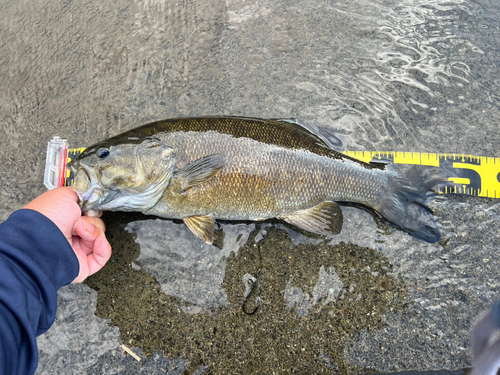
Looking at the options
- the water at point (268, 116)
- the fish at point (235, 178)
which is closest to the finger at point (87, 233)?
the fish at point (235, 178)

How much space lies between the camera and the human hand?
2.32m

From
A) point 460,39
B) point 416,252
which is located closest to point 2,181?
point 416,252

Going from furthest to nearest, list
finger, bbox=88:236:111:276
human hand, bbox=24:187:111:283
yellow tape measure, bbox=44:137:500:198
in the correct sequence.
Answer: yellow tape measure, bbox=44:137:500:198
finger, bbox=88:236:111:276
human hand, bbox=24:187:111:283

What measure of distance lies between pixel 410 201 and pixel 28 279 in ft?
9.69

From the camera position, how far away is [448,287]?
2736 mm

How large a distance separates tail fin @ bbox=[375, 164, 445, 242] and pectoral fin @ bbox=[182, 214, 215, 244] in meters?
1.44

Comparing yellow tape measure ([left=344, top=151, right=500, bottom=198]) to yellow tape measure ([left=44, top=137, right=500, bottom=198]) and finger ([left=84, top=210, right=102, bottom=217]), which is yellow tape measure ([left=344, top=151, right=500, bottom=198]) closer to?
yellow tape measure ([left=44, top=137, right=500, bottom=198])

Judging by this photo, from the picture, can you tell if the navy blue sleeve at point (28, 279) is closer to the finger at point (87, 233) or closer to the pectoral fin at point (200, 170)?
the finger at point (87, 233)

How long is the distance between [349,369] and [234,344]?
0.98m

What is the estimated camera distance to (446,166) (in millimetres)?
2943

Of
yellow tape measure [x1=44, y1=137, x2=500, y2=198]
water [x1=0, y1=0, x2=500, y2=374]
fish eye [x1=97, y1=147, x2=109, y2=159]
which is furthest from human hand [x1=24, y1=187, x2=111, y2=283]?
yellow tape measure [x1=44, y1=137, x2=500, y2=198]

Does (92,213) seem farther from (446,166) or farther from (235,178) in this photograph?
(446,166)

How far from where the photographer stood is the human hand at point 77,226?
2.32 metres

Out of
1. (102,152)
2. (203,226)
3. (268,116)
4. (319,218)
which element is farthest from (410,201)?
(102,152)
